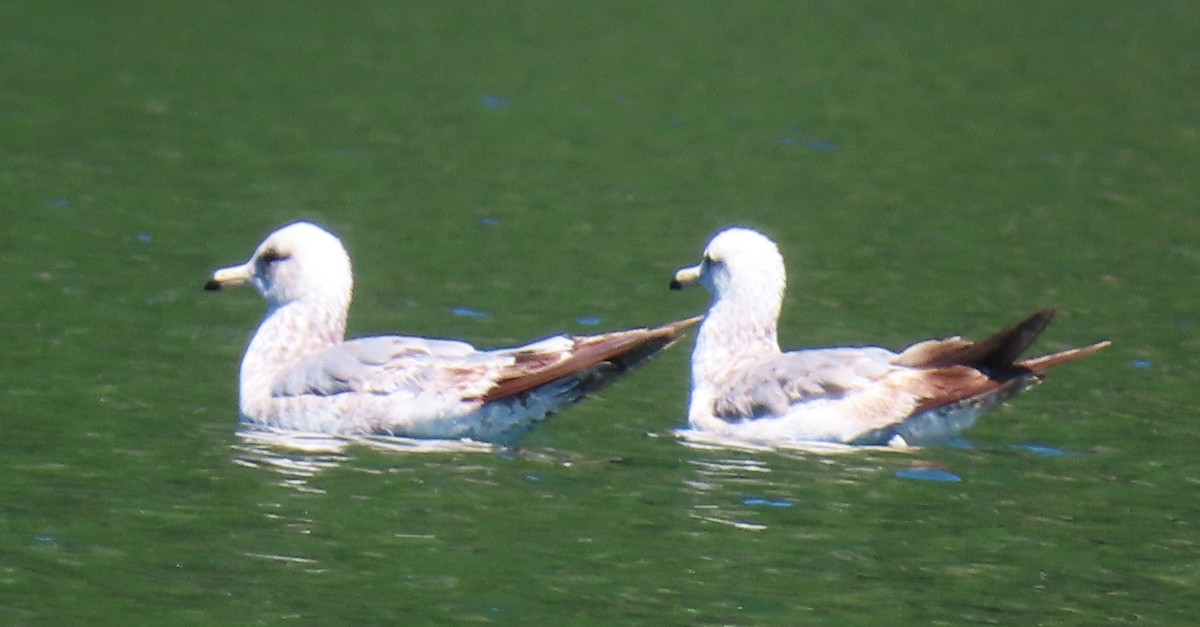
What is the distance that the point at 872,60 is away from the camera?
1166 inches

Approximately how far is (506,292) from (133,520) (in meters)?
6.70

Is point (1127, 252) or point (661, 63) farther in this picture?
point (661, 63)

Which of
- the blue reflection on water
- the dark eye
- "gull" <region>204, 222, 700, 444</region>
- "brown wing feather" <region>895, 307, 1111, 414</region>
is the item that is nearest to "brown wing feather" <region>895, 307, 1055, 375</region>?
"brown wing feather" <region>895, 307, 1111, 414</region>

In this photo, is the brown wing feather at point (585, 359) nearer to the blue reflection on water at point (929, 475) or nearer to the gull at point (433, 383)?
the gull at point (433, 383)

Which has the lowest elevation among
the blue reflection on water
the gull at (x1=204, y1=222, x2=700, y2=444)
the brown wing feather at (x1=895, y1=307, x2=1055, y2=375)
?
the blue reflection on water

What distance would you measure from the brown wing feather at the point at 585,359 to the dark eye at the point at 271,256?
1894mm

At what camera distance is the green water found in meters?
9.60

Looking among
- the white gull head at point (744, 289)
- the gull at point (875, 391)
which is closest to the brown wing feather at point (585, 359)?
the gull at point (875, 391)

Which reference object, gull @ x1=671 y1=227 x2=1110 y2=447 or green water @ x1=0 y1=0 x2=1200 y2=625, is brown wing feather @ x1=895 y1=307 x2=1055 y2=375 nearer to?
gull @ x1=671 y1=227 x2=1110 y2=447

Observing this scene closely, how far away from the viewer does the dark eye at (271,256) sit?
1313 cm

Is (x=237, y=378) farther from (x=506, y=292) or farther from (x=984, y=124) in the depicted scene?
(x=984, y=124)

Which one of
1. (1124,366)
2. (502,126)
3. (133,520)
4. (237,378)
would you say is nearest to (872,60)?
(502,126)

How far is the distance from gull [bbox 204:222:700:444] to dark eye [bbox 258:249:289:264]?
0.62 meters

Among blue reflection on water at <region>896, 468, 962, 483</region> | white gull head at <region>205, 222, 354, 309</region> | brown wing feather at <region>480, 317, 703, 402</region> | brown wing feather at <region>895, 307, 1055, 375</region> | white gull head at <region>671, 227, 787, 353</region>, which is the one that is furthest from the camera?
white gull head at <region>671, 227, 787, 353</region>
